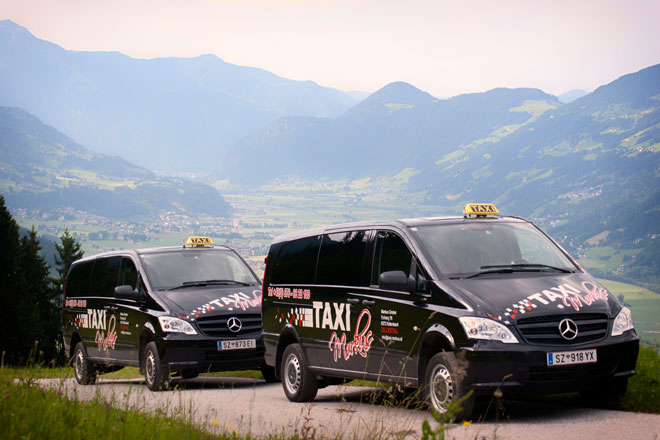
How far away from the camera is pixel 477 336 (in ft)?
27.6

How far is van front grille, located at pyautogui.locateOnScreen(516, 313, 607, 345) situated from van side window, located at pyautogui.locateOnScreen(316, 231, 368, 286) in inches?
102

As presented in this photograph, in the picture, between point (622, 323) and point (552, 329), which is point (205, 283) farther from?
point (622, 323)

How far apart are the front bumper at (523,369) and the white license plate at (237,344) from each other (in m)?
6.72

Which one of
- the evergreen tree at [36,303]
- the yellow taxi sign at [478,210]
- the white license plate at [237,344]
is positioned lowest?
the evergreen tree at [36,303]

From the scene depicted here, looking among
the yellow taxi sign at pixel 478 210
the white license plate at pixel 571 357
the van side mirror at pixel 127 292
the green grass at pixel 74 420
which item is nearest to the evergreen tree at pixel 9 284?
the van side mirror at pixel 127 292

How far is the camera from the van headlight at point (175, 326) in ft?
47.2

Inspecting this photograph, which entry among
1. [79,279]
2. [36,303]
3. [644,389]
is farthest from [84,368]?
[36,303]

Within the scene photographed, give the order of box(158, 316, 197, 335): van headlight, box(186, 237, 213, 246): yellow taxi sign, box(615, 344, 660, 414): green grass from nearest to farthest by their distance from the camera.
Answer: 1. box(615, 344, 660, 414): green grass
2. box(158, 316, 197, 335): van headlight
3. box(186, 237, 213, 246): yellow taxi sign

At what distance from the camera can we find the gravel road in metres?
7.63

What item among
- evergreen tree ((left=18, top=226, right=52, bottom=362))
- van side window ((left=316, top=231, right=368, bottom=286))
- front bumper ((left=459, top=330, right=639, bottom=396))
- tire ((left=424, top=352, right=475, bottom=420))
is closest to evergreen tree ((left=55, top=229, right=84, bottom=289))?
evergreen tree ((left=18, top=226, right=52, bottom=362))

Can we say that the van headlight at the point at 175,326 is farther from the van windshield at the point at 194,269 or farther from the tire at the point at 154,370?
the van windshield at the point at 194,269

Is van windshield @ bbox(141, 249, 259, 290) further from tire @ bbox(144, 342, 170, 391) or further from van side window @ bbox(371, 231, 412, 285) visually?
van side window @ bbox(371, 231, 412, 285)

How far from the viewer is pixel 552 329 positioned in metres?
8.52

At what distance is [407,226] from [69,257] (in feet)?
348
